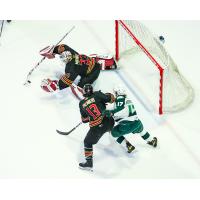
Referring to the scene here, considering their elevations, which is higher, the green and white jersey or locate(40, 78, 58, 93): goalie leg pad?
locate(40, 78, 58, 93): goalie leg pad

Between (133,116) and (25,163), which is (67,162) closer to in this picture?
(25,163)

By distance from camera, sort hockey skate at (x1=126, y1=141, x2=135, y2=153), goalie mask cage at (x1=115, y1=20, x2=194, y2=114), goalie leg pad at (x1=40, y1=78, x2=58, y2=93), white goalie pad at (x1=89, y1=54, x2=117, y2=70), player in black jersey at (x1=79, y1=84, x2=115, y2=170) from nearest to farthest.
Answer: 1. player in black jersey at (x1=79, y1=84, x2=115, y2=170)
2. hockey skate at (x1=126, y1=141, x2=135, y2=153)
3. goalie mask cage at (x1=115, y1=20, x2=194, y2=114)
4. goalie leg pad at (x1=40, y1=78, x2=58, y2=93)
5. white goalie pad at (x1=89, y1=54, x2=117, y2=70)

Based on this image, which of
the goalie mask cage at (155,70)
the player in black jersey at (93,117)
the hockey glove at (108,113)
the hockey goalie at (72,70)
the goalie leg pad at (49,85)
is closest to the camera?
the player in black jersey at (93,117)

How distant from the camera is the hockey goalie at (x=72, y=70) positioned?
Answer: 24.6 ft

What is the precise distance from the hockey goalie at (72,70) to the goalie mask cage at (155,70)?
23.5 inches

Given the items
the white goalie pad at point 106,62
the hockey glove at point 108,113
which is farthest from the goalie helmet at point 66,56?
the hockey glove at point 108,113

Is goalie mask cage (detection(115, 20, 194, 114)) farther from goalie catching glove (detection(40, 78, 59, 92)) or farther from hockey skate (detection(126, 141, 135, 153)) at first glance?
goalie catching glove (detection(40, 78, 59, 92))

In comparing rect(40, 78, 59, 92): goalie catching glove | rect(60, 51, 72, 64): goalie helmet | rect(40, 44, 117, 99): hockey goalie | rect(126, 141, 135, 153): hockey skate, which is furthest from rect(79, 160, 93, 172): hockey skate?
rect(60, 51, 72, 64): goalie helmet

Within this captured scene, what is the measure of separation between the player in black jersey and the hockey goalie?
0.81 meters

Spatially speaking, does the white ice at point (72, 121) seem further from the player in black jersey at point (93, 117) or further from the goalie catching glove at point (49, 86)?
the player in black jersey at point (93, 117)

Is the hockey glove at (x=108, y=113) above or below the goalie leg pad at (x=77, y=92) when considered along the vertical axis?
below

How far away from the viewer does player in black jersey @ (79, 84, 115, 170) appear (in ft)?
21.7

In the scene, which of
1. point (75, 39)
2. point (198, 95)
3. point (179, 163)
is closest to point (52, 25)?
point (75, 39)

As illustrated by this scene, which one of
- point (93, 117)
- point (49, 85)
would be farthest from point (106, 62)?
point (93, 117)
